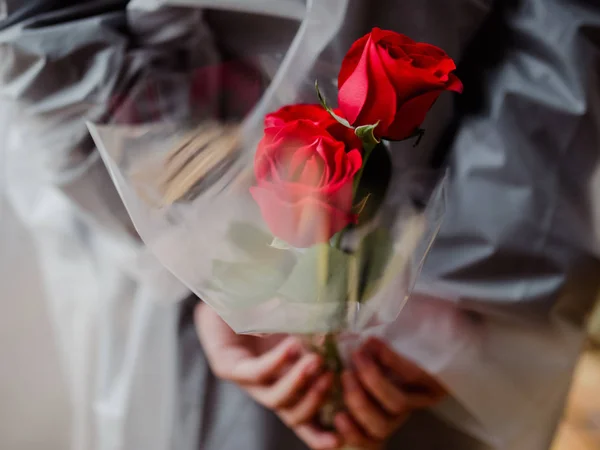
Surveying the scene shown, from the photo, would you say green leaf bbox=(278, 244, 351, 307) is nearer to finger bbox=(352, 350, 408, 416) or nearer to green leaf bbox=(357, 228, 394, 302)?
green leaf bbox=(357, 228, 394, 302)

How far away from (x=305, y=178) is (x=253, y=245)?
0.22 feet

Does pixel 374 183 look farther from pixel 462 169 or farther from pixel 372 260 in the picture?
pixel 462 169

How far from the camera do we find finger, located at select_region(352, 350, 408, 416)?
450mm

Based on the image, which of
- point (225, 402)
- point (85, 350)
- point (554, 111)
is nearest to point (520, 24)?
point (554, 111)

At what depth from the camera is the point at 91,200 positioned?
476 millimetres

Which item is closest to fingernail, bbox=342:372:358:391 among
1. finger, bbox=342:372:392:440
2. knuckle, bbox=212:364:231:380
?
finger, bbox=342:372:392:440

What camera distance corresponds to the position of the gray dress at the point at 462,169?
15.1 inches

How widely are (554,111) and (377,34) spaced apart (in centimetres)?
19

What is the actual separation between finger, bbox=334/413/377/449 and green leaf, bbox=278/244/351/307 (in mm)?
228

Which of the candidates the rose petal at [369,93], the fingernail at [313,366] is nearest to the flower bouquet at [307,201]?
the rose petal at [369,93]

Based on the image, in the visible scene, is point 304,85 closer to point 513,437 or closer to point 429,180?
point 429,180

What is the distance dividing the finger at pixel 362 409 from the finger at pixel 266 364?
0.05m

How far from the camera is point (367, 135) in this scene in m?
0.25

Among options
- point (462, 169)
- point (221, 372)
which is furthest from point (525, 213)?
point (221, 372)
